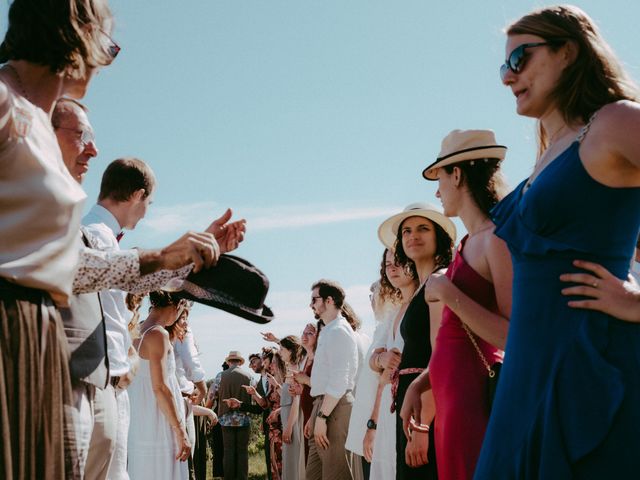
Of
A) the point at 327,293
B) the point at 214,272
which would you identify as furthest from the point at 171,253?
the point at 327,293

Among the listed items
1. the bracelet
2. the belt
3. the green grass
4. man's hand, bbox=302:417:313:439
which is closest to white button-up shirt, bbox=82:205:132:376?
the belt

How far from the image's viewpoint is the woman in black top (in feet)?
12.1

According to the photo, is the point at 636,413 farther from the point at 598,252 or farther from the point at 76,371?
the point at 76,371

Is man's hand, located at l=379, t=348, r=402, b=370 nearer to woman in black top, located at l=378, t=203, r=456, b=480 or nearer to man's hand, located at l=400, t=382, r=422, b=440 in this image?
woman in black top, located at l=378, t=203, r=456, b=480

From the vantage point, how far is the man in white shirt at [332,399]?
7594mm

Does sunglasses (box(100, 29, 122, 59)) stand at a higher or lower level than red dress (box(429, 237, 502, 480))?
higher

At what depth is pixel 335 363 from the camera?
7.73 m

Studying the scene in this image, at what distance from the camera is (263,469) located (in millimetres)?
18266

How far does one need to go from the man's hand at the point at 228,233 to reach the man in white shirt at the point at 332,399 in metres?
5.20

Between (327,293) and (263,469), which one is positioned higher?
(327,293)

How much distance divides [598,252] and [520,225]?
0.27 metres

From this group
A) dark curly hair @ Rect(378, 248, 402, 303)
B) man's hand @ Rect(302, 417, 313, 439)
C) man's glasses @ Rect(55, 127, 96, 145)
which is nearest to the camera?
man's glasses @ Rect(55, 127, 96, 145)

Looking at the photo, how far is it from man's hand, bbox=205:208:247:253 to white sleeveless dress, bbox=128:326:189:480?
3.92m

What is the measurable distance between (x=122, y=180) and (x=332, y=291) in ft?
14.6
